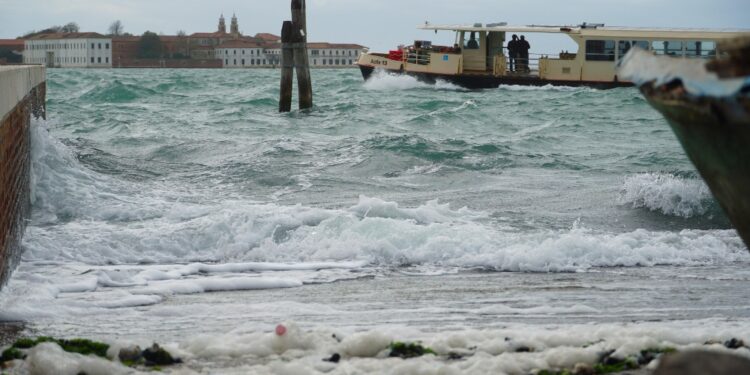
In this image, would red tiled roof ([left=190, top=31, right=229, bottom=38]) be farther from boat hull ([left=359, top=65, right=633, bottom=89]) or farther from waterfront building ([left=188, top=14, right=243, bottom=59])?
boat hull ([left=359, top=65, right=633, bottom=89])

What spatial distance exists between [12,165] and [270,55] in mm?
162891

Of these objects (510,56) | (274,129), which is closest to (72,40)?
(510,56)

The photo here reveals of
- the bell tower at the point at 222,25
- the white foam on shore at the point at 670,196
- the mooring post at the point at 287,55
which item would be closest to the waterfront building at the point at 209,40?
the bell tower at the point at 222,25

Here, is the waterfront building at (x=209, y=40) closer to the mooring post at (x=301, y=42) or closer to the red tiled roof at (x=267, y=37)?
the red tiled roof at (x=267, y=37)

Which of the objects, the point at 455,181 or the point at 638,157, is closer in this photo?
the point at 455,181

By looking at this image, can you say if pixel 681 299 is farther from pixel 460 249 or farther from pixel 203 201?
pixel 203 201

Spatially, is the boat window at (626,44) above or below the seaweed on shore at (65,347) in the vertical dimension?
above

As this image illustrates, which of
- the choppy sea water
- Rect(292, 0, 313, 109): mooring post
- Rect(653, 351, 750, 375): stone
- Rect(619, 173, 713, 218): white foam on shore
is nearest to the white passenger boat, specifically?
Rect(292, 0, 313, 109): mooring post

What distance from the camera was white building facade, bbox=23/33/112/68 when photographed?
15612 cm

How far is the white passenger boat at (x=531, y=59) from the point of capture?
40344 mm

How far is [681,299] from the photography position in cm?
722

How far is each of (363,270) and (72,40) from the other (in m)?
161

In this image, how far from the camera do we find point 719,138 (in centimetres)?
371

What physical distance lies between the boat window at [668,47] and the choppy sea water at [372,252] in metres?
20.3
